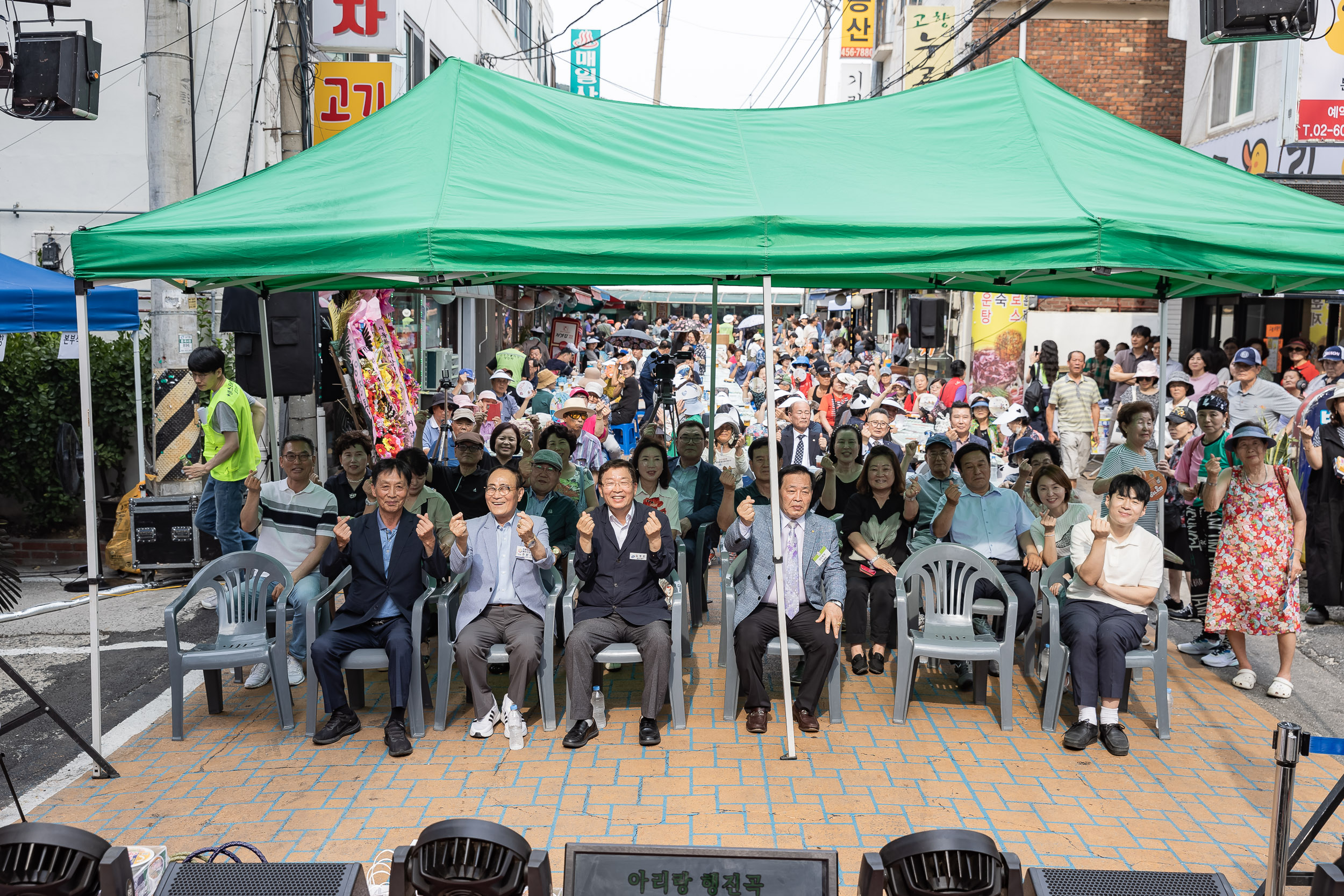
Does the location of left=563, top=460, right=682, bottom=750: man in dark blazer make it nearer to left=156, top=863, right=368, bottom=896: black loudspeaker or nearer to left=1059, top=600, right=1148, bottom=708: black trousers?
left=1059, top=600, right=1148, bottom=708: black trousers

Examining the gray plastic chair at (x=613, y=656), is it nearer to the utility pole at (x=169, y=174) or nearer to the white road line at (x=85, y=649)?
the white road line at (x=85, y=649)

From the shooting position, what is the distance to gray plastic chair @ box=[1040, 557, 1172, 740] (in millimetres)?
5336

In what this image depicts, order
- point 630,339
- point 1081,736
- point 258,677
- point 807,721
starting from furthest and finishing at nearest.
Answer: point 630,339 → point 258,677 → point 807,721 → point 1081,736

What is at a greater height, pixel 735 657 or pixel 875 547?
pixel 875 547

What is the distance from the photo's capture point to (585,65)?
35.2 metres

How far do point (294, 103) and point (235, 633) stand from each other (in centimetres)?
552

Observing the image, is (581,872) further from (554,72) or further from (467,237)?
(554,72)

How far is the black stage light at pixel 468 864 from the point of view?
277 cm

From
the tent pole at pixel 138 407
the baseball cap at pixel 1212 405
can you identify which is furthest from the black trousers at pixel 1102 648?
the tent pole at pixel 138 407

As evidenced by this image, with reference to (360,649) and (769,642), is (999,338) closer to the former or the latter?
(769,642)

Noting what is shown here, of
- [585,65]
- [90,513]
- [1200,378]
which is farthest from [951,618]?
[585,65]

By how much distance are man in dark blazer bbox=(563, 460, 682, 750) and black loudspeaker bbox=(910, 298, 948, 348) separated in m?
8.75

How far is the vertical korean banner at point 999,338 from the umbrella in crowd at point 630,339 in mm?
7316

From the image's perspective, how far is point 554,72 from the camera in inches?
1344
